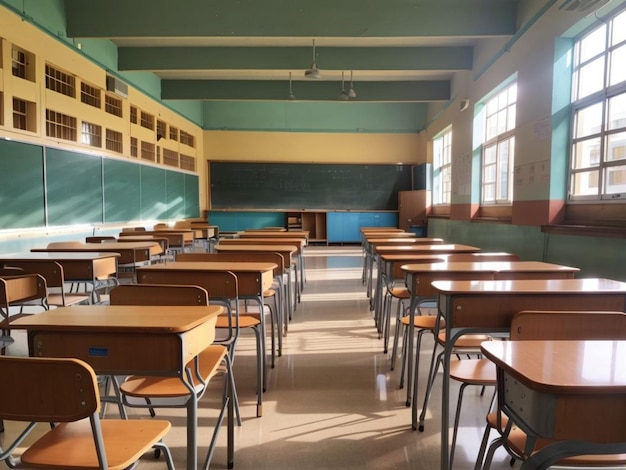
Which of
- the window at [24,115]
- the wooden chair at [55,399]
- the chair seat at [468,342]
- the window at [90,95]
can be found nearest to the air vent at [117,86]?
the window at [90,95]

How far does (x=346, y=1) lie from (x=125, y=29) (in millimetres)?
2904

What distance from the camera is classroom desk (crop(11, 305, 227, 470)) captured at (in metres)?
1.22

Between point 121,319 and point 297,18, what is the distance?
199 inches

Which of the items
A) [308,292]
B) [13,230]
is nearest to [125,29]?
[13,230]

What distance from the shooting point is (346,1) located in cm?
532

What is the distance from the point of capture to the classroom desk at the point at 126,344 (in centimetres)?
122

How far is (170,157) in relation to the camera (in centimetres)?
945

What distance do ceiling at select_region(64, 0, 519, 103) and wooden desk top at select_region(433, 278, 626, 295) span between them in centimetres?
450

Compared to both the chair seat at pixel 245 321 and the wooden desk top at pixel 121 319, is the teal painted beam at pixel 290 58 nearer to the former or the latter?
the chair seat at pixel 245 321

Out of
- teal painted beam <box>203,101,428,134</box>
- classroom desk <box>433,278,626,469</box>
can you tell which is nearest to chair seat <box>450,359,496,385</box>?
classroom desk <box>433,278,626,469</box>

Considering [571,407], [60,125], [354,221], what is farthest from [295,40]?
[571,407]

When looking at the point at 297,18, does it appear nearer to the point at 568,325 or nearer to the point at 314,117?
the point at 568,325

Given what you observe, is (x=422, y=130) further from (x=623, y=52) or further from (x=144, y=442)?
(x=144, y=442)

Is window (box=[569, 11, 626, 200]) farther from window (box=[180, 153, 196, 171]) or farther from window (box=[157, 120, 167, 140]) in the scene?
window (box=[180, 153, 196, 171])
